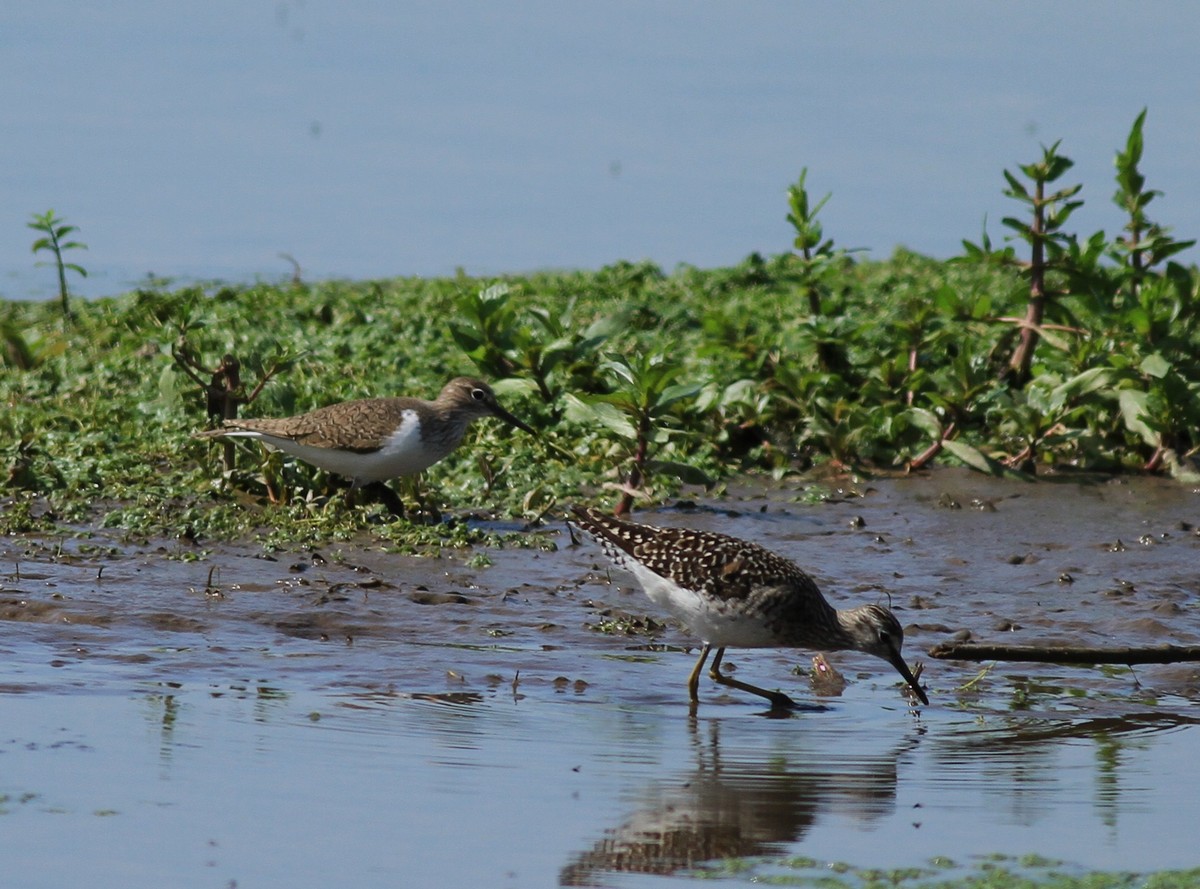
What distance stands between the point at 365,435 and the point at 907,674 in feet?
12.4

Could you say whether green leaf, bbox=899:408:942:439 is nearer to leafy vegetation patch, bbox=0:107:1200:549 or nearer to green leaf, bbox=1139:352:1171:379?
leafy vegetation patch, bbox=0:107:1200:549

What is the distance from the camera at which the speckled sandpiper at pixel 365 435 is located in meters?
10.6

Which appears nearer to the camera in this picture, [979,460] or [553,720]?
[553,720]

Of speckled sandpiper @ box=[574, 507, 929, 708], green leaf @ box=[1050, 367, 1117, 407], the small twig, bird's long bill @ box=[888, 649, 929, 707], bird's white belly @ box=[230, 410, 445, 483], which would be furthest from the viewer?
the small twig

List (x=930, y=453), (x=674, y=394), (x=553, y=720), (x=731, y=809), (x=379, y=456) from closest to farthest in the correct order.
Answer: (x=731, y=809) < (x=553, y=720) < (x=379, y=456) < (x=674, y=394) < (x=930, y=453)

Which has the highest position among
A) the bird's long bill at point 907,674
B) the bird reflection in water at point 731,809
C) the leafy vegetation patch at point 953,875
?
the bird's long bill at point 907,674

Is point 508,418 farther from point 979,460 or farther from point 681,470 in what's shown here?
point 979,460

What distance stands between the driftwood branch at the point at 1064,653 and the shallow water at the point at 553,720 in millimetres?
165

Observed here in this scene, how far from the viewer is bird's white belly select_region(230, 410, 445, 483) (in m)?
10.6

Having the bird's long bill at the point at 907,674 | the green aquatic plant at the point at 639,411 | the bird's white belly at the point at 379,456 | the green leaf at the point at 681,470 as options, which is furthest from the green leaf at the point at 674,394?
the bird's long bill at the point at 907,674

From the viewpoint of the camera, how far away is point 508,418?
11875 millimetres

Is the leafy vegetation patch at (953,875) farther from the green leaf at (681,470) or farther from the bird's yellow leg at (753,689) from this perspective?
the green leaf at (681,470)

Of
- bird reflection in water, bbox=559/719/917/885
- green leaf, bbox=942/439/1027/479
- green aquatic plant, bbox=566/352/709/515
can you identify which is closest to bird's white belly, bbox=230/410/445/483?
green aquatic plant, bbox=566/352/709/515

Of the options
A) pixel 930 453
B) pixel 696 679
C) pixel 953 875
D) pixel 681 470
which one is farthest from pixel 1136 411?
pixel 953 875
